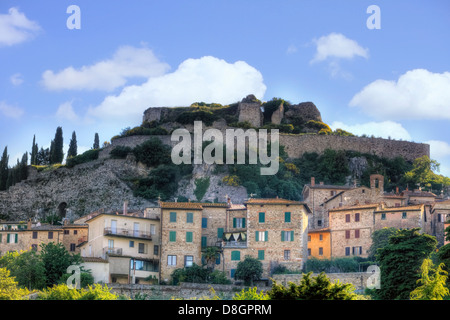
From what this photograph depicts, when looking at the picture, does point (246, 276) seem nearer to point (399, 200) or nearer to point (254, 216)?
point (254, 216)

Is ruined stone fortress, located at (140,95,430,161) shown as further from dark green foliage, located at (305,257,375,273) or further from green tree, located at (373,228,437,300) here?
green tree, located at (373,228,437,300)

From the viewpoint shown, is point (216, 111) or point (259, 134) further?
point (216, 111)

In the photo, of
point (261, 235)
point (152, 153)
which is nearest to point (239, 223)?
point (261, 235)

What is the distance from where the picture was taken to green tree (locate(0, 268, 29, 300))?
5084cm

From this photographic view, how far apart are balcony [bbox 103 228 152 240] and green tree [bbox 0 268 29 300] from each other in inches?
343

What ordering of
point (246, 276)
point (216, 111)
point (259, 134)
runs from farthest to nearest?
1. point (216, 111)
2. point (259, 134)
3. point (246, 276)

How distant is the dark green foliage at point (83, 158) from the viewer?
9262 centimetres

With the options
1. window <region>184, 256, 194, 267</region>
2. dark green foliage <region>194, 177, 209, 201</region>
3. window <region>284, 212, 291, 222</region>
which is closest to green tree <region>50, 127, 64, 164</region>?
dark green foliage <region>194, 177, 209, 201</region>

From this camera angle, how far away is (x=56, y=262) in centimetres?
5884

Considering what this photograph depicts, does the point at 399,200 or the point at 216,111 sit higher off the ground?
the point at 216,111

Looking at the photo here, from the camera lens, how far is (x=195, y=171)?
86062mm
